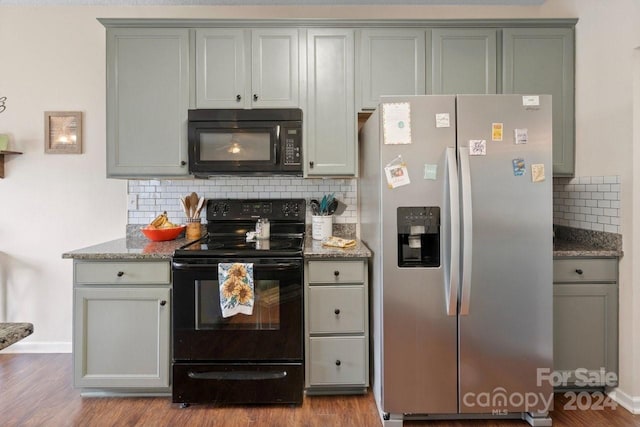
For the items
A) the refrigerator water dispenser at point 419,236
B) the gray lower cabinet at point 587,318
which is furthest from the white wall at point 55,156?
→ the gray lower cabinet at point 587,318

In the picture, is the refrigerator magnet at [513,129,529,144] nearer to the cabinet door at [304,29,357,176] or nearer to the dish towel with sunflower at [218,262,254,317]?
the cabinet door at [304,29,357,176]

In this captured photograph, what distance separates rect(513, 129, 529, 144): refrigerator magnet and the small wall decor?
117 inches

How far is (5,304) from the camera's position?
9.02 feet

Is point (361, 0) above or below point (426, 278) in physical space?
above

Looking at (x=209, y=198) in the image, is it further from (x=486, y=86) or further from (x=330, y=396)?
(x=486, y=86)

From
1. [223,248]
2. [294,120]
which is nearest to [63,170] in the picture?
[223,248]

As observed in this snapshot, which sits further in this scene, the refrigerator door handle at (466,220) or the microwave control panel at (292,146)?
the microwave control panel at (292,146)

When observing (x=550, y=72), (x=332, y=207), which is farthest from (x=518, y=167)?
(x=332, y=207)

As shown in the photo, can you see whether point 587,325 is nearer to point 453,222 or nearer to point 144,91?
point 453,222

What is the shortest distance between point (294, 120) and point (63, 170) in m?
1.87

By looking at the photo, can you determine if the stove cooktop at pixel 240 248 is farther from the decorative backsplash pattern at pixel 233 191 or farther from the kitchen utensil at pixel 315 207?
the decorative backsplash pattern at pixel 233 191

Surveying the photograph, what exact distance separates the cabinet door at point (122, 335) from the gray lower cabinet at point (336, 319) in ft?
2.76

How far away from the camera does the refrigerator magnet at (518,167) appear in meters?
1.82

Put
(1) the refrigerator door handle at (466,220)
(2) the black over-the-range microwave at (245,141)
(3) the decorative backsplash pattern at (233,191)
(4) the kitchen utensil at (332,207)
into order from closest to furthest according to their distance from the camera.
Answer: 1. (1) the refrigerator door handle at (466,220)
2. (2) the black over-the-range microwave at (245,141)
3. (4) the kitchen utensil at (332,207)
4. (3) the decorative backsplash pattern at (233,191)
